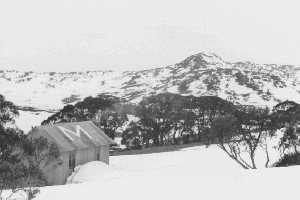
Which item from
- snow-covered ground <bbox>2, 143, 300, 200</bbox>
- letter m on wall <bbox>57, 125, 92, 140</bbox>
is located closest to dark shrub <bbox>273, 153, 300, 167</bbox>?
snow-covered ground <bbox>2, 143, 300, 200</bbox>

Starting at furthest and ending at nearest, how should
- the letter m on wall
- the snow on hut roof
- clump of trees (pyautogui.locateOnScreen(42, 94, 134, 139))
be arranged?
clump of trees (pyautogui.locateOnScreen(42, 94, 134, 139)) → the letter m on wall → the snow on hut roof

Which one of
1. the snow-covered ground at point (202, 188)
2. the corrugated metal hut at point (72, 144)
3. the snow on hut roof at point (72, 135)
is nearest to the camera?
the snow-covered ground at point (202, 188)

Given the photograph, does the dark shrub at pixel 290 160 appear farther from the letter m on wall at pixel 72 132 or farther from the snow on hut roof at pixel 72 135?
the letter m on wall at pixel 72 132

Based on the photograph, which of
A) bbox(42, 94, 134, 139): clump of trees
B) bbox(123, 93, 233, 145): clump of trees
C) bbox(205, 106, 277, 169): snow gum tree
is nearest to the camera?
bbox(205, 106, 277, 169): snow gum tree

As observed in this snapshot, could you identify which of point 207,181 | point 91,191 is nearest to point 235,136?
point 207,181

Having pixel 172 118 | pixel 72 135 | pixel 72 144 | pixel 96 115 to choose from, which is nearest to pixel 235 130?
pixel 72 144

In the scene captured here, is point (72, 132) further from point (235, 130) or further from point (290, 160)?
point (290, 160)

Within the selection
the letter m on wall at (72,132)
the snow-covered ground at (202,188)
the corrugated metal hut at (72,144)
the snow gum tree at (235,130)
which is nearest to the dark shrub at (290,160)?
the snow gum tree at (235,130)

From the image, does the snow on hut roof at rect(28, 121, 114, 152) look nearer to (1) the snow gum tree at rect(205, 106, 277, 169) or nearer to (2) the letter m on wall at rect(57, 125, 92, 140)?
(2) the letter m on wall at rect(57, 125, 92, 140)

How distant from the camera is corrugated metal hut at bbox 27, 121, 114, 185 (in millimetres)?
27625

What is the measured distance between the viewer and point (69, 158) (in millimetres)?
28859

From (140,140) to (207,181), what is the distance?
41.9 meters

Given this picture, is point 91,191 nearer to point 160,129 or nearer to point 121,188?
point 121,188

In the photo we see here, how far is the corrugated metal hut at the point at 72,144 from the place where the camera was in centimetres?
2762
